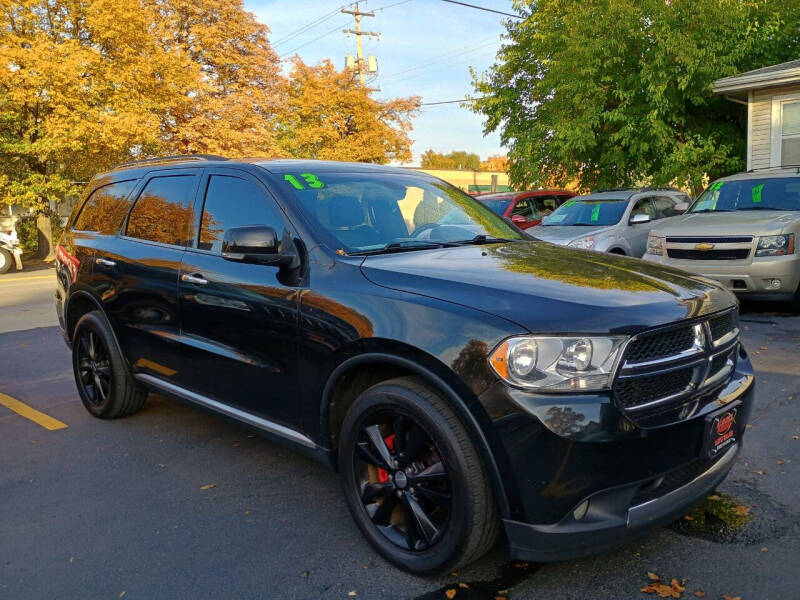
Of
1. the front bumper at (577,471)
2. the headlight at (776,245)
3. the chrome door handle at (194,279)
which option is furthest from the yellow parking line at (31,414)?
the headlight at (776,245)

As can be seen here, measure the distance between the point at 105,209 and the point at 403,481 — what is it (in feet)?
11.4

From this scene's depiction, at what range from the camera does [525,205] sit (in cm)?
1497

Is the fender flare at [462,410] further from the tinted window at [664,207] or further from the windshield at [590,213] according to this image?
the tinted window at [664,207]

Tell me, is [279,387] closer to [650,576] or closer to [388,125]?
[650,576]

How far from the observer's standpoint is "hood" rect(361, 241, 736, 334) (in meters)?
2.42

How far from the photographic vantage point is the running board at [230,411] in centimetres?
326

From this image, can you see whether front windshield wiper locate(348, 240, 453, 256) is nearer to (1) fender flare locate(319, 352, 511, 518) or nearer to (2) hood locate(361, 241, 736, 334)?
(2) hood locate(361, 241, 736, 334)

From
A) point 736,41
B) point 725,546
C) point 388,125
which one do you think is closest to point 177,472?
point 725,546

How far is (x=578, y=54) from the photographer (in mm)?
15445

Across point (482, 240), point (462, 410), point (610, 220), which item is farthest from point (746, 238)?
point (462, 410)

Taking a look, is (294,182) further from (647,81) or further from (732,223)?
(647,81)

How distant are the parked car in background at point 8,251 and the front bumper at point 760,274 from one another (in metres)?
17.8

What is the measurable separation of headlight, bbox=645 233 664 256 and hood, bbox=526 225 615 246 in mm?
1314

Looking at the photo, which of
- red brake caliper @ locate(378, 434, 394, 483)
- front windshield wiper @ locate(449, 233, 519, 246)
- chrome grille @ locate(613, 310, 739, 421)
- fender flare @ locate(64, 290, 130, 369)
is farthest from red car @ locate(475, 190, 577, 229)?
red brake caliper @ locate(378, 434, 394, 483)
